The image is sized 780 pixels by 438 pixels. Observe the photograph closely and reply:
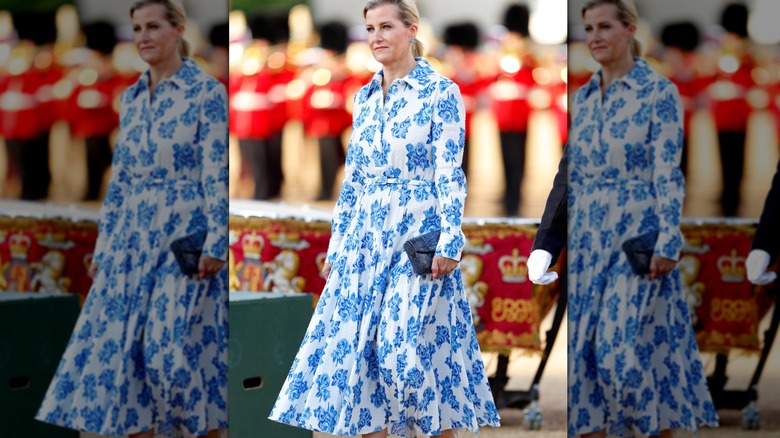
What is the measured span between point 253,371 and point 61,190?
0.98 m

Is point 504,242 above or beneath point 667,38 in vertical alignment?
beneath

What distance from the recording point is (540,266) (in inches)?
175

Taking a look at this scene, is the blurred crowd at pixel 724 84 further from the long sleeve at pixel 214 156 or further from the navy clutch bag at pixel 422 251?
the long sleeve at pixel 214 156

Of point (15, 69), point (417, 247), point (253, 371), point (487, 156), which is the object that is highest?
point (15, 69)

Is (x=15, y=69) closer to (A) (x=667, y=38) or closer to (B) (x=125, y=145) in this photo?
(B) (x=125, y=145)

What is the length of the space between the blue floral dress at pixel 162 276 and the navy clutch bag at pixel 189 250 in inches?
1.0

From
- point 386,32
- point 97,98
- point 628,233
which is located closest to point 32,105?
point 97,98

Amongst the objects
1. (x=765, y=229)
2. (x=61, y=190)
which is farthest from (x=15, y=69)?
(x=765, y=229)

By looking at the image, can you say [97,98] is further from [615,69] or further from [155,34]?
[615,69]

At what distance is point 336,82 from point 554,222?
973 mm

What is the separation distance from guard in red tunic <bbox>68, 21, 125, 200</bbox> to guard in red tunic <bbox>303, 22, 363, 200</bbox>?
28.1 inches

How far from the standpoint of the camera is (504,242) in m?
4.70

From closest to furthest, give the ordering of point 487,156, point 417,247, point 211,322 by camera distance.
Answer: point 417,247 < point 211,322 < point 487,156

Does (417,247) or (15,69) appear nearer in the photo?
(417,247)
